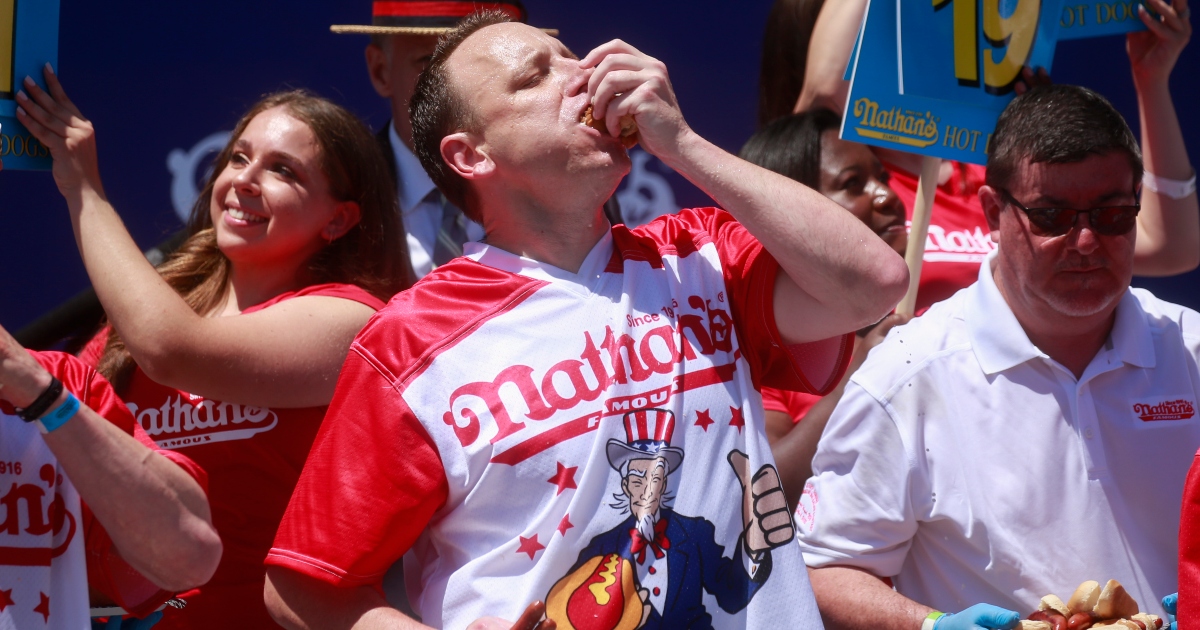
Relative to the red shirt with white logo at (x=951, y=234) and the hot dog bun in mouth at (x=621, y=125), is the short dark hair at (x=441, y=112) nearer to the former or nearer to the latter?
the hot dog bun in mouth at (x=621, y=125)

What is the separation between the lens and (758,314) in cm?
185

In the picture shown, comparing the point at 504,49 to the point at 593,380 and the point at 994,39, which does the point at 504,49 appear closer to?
the point at 593,380

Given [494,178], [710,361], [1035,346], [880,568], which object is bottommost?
[880,568]

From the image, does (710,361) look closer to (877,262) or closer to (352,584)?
(877,262)

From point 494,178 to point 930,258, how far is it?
1619 millimetres

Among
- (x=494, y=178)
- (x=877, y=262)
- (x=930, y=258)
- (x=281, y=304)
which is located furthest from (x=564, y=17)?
(x=877, y=262)

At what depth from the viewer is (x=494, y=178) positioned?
6.22 feet

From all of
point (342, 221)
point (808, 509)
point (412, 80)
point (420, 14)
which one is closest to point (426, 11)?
point (420, 14)

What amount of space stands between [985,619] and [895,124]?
3.56ft

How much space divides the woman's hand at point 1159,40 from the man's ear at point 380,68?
75.7 inches

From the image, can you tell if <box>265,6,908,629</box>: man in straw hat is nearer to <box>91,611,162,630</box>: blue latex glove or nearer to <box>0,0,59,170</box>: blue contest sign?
<box>91,611,162,630</box>: blue latex glove

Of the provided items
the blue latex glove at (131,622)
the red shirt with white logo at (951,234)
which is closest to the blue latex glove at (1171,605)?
the red shirt with white logo at (951,234)

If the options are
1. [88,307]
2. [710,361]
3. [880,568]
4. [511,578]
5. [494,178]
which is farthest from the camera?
[88,307]

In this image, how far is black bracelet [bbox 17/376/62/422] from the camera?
174 centimetres
